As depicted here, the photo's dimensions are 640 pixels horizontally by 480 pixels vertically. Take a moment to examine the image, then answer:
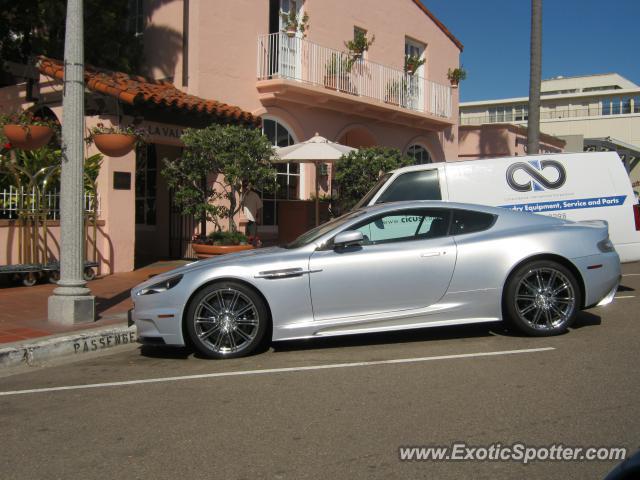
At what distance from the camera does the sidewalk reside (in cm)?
720

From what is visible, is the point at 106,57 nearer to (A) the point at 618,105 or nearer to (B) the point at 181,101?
(B) the point at 181,101

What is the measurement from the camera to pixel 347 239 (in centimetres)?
609

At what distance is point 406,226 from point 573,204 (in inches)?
156

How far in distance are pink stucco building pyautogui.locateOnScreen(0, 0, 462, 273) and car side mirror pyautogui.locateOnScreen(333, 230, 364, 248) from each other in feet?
21.4

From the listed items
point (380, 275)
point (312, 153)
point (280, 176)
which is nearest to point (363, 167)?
point (312, 153)

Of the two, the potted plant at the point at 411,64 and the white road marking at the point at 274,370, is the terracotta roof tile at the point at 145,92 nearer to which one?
the white road marking at the point at 274,370

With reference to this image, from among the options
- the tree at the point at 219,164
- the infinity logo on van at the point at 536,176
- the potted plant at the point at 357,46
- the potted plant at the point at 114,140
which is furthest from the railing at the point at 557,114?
the potted plant at the point at 114,140

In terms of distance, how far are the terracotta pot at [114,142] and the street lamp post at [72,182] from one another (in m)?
Result: 1.52

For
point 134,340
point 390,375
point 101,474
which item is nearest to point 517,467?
point 390,375

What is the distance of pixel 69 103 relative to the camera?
782 cm

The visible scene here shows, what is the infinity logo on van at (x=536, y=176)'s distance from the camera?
941cm

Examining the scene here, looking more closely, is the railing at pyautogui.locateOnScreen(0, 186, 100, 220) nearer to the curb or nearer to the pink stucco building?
the pink stucco building

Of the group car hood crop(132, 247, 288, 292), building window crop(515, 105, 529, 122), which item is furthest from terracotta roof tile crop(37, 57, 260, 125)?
building window crop(515, 105, 529, 122)

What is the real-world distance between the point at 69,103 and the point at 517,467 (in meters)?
6.57
